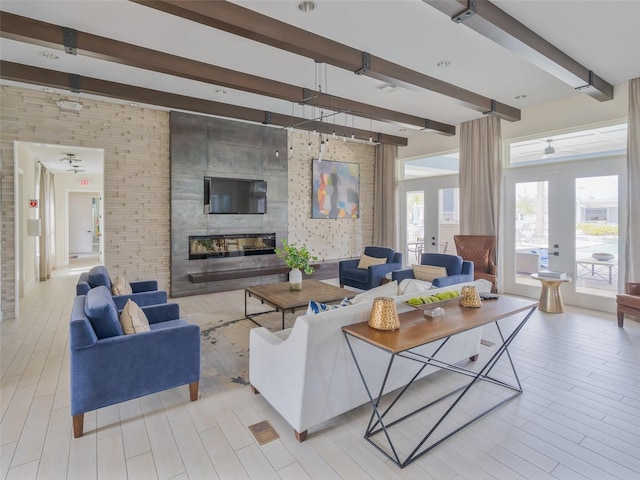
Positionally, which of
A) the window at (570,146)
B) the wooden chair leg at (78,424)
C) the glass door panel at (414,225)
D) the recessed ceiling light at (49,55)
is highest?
the recessed ceiling light at (49,55)

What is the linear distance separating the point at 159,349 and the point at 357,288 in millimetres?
4262

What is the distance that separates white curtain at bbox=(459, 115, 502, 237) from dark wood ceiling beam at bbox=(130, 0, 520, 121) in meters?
1.85

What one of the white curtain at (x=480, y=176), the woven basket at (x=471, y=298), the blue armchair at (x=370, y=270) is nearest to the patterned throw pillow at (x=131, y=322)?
the woven basket at (x=471, y=298)

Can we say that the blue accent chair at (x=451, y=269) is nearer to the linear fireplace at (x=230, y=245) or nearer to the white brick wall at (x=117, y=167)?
the linear fireplace at (x=230, y=245)

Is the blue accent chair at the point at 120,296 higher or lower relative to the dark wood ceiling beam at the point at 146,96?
lower

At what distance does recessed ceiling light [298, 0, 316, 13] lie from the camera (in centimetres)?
295

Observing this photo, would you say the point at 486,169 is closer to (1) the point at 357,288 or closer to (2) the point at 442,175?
(2) the point at 442,175

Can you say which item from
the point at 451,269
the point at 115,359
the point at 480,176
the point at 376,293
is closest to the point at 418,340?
the point at 376,293

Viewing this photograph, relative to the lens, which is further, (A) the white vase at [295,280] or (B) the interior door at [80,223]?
(B) the interior door at [80,223]

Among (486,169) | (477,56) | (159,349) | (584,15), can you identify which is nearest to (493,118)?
(486,169)

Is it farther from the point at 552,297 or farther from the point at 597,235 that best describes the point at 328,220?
the point at 597,235

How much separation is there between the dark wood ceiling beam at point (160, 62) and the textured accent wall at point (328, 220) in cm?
223

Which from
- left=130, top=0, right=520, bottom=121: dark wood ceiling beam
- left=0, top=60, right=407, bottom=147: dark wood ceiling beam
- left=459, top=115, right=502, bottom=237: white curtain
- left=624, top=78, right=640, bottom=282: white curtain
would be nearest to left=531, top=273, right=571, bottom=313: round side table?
left=624, top=78, right=640, bottom=282: white curtain

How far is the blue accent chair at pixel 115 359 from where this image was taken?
2176 mm
